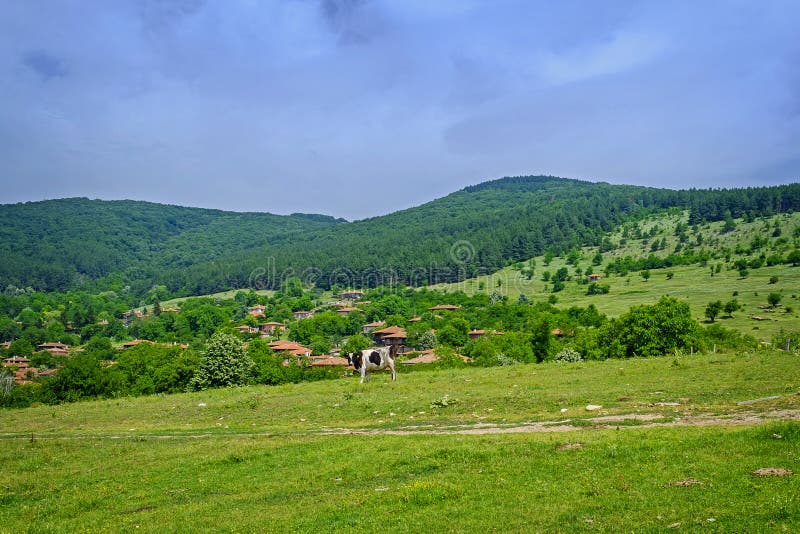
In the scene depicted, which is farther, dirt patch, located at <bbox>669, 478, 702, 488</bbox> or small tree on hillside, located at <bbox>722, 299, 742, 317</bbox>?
small tree on hillside, located at <bbox>722, 299, 742, 317</bbox>

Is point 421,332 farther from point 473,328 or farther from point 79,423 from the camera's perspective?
point 79,423

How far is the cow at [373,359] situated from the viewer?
35.0 metres

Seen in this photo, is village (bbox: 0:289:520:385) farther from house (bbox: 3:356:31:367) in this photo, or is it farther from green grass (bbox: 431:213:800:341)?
green grass (bbox: 431:213:800:341)

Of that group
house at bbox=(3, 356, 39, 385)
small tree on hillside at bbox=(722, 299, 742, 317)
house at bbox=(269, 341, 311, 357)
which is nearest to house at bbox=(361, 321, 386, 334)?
house at bbox=(269, 341, 311, 357)

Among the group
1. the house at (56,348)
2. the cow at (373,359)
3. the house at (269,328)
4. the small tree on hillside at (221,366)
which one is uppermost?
the cow at (373,359)

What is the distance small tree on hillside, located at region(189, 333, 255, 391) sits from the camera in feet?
161

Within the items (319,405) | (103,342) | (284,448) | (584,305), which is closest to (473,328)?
(584,305)

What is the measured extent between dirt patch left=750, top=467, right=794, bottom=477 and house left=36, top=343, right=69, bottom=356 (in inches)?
6778

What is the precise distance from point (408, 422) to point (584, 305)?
13606cm

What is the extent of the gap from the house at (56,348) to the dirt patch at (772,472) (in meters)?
172

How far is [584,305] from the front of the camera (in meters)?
151

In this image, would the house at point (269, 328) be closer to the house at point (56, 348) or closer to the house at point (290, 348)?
the house at point (290, 348)

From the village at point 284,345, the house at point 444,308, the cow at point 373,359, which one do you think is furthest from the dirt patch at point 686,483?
the house at point 444,308

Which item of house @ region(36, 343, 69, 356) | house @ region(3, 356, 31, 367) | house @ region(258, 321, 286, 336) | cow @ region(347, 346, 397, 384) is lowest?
house @ region(3, 356, 31, 367)
